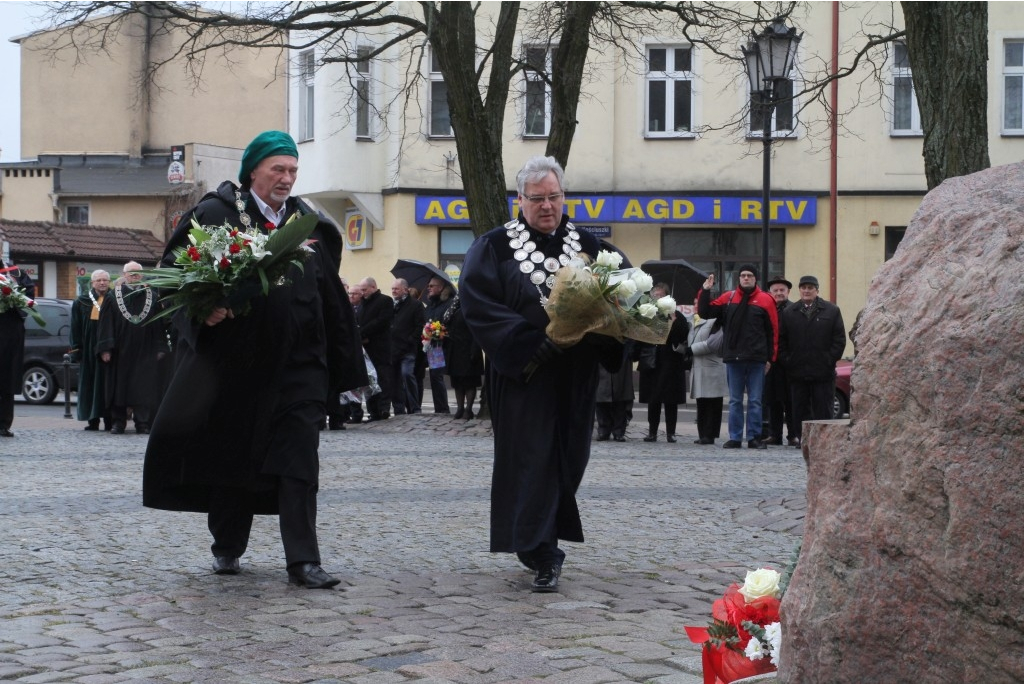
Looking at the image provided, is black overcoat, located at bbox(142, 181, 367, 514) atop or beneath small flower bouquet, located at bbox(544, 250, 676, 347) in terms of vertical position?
beneath

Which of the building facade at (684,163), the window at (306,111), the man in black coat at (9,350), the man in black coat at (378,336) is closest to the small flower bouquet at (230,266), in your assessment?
the man in black coat at (9,350)

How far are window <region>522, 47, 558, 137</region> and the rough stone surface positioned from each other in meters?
15.2

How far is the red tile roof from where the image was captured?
41625 millimetres

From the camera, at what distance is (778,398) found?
16984mm

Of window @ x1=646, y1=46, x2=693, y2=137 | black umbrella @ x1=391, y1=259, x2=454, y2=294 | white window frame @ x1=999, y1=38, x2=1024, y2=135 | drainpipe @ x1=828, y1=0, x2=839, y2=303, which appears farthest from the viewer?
window @ x1=646, y1=46, x2=693, y2=137

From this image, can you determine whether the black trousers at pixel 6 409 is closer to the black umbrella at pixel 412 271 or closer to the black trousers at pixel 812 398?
the black umbrella at pixel 412 271

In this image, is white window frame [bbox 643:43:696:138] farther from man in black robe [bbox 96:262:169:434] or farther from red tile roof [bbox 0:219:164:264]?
red tile roof [bbox 0:219:164:264]

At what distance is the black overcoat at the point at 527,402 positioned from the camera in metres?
6.79

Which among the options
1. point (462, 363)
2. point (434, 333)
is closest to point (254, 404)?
point (462, 363)

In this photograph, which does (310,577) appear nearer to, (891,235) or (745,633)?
(745,633)

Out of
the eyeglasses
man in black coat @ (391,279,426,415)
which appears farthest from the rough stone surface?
man in black coat @ (391,279,426,415)

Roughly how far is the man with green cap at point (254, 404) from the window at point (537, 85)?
11848 mm

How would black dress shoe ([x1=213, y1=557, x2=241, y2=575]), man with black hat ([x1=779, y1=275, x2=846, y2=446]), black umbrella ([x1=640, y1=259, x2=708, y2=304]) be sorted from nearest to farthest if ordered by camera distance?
black dress shoe ([x1=213, y1=557, x2=241, y2=575]) < man with black hat ([x1=779, y1=275, x2=846, y2=446]) < black umbrella ([x1=640, y1=259, x2=708, y2=304])

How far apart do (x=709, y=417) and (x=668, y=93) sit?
48.7 ft
